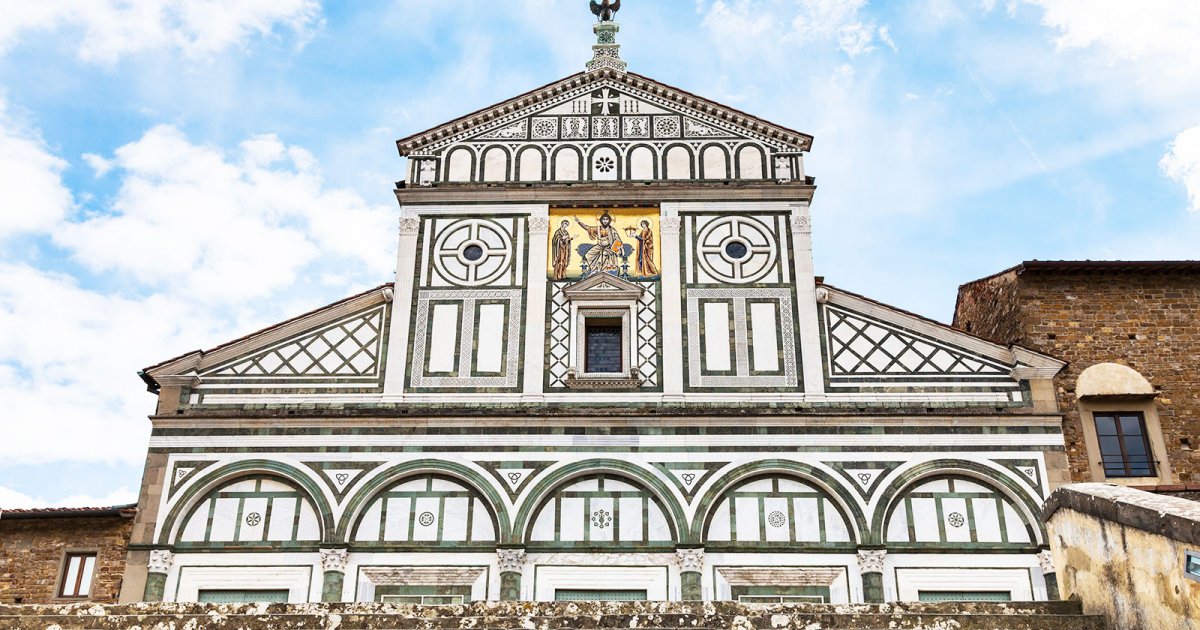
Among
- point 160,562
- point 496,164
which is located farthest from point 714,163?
point 160,562

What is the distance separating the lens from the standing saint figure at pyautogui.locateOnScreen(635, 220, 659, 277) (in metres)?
18.8

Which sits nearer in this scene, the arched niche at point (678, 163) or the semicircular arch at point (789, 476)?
the semicircular arch at point (789, 476)

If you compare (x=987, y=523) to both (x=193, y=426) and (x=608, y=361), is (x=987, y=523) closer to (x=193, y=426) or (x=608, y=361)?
(x=608, y=361)

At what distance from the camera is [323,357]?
18078mm

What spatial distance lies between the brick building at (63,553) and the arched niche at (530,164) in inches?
342

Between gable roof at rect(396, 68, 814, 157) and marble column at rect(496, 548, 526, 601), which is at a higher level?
gable roof at rect(396, 68, 814, 157)

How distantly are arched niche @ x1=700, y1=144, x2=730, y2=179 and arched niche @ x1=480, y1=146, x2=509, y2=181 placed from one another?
141 inches

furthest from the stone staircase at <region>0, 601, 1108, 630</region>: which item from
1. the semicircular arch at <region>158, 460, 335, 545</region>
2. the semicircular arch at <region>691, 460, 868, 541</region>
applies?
the semicircular arch at <region>691, 460, 868, 541</region>

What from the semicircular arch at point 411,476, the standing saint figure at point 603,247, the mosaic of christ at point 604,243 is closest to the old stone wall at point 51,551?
the semicircular arch at point 411,476

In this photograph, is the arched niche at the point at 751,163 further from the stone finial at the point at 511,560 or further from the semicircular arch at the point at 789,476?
the stone finial at the point at 511,560

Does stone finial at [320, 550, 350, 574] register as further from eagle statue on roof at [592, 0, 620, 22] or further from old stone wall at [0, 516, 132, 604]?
eagle statue on roof at [592, 0, 620, 22]

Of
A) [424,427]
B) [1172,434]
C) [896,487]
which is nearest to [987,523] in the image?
[896,487]

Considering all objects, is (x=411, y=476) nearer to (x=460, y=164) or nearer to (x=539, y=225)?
(x=539, y=225)

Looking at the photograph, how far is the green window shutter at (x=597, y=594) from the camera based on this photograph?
52.9 feet
